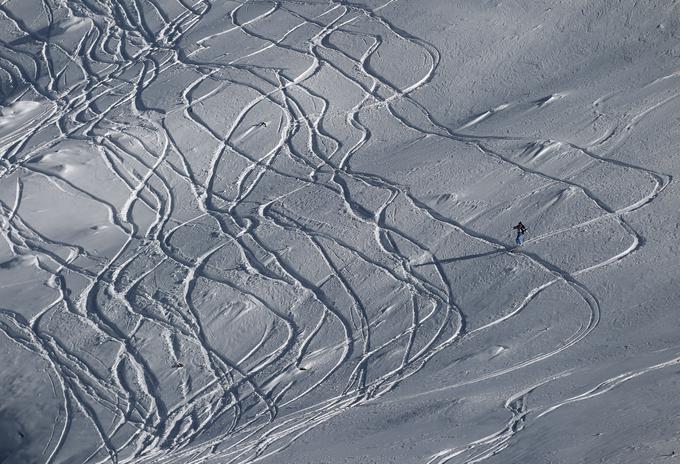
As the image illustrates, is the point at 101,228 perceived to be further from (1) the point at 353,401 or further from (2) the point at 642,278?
(2) the point at 642,278

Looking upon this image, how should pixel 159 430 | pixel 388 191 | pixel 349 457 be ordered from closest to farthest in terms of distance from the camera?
pixel 349 457
pixel 159 430
pixel 388 191

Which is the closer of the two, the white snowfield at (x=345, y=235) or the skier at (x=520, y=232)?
the white snowfield at (x=345, y=235)

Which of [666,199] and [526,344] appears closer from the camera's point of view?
[526,344]

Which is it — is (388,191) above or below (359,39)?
below

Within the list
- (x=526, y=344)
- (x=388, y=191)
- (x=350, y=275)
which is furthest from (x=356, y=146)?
(x=526, y=344)

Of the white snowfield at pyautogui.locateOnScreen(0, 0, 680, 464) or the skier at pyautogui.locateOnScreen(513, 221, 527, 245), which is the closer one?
the white snowfield at pyautogui.locateOnScreen(0, 0, 680, 464)

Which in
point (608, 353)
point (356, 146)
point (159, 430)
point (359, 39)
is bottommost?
point (608, 353)

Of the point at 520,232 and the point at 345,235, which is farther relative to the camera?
the point at 345,235

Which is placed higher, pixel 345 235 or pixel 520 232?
pixel 345 235
